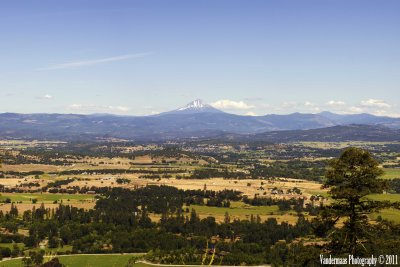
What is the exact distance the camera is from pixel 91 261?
115m

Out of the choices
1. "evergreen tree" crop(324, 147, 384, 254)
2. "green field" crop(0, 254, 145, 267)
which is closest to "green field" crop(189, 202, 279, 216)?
"green field" crop(0, 254, 145, 267)

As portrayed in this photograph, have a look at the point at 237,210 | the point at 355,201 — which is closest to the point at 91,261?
the point at 237,210

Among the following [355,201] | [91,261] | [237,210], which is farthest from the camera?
[237,210]

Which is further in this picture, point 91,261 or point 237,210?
point 237,210

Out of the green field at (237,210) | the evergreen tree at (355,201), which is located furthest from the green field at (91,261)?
the evergreen tree at (355,201)

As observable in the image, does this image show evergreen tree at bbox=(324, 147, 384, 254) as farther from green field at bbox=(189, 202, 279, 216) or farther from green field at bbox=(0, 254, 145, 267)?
green field at bbox=(189, 202, 279, 216)

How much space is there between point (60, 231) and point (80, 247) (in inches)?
503

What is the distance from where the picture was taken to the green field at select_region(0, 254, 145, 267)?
10950cm

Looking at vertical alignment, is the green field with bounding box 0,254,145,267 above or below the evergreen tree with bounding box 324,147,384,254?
below

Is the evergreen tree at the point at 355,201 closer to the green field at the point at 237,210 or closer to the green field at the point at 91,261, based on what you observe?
the green field at the point at 91,261

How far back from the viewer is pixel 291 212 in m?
171

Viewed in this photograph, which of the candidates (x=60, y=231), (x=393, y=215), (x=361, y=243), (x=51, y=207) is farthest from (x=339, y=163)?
(x=51, y=207)

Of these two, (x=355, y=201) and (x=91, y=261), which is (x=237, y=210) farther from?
(x=355, y=201)

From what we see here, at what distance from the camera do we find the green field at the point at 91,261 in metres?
Answer: 110
